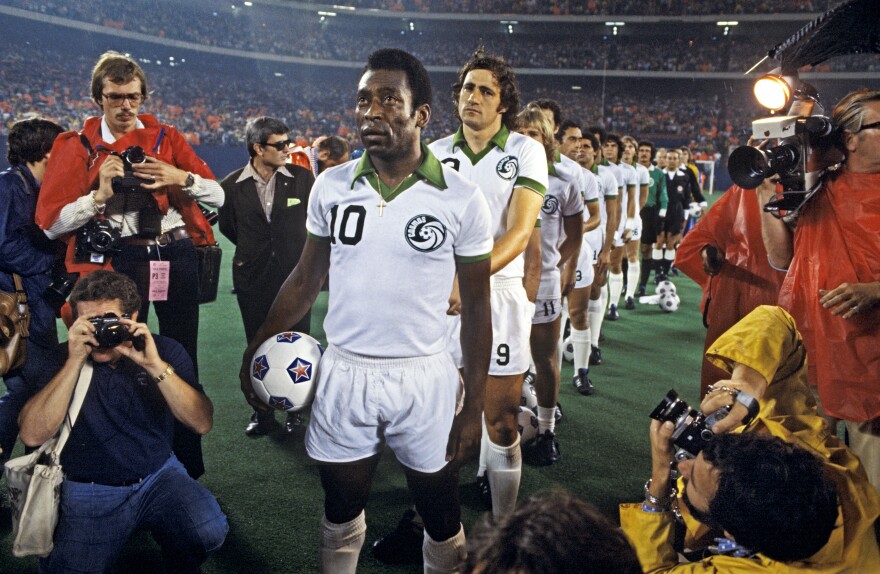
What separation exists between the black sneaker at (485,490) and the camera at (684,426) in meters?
1.81

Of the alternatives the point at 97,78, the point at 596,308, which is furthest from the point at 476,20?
the point at 97,78

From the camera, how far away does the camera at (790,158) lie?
8.85ft

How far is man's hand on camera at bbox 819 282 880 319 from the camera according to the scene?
2.58m

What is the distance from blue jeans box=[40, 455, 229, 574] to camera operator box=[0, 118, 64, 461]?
1.16 metres

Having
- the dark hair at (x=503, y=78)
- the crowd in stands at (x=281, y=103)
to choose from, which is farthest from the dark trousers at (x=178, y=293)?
the crowd in stands at (x=281, y=103)

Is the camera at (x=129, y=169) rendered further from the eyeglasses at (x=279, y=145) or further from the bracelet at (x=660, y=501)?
the bracelet at (x=660, y=501)

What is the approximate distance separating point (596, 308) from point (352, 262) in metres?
5.13

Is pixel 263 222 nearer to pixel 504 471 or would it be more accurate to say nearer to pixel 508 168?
pixel 508 168

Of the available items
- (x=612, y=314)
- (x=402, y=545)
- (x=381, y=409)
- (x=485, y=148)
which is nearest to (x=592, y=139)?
(x=612, y=314)

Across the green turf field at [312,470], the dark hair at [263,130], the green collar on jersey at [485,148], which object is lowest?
the green turf field at [312,470]

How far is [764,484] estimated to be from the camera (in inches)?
69.4

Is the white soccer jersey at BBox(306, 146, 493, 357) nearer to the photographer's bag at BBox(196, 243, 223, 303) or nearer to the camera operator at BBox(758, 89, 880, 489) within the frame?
the camera operator at BBox(758, 89, 880, 489)

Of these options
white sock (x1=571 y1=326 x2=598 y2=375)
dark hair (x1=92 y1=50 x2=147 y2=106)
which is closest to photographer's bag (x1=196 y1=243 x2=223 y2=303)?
dark hair (x1=92 y1=50 x2=147 y2=106)

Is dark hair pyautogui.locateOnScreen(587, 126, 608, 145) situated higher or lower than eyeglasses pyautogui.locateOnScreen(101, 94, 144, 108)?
higher
